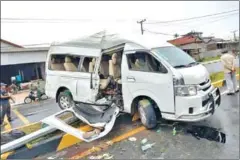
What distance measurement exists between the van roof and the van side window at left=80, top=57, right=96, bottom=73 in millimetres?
274

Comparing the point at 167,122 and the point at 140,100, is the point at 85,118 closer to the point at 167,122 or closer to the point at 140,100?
the point at 140,100

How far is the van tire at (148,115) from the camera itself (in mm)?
5977

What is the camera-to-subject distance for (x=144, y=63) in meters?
6.31

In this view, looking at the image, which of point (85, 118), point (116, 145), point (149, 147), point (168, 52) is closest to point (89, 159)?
point (116, 145)

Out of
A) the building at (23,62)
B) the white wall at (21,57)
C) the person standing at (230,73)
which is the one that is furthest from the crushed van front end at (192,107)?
the white wall at (21,57)

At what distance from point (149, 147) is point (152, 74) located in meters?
1.62

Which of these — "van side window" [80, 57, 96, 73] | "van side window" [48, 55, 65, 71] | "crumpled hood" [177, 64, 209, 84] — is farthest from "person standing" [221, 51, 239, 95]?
"van side window" [48, 55, 65, 71]

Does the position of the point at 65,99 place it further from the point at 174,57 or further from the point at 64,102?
the point at 174,57

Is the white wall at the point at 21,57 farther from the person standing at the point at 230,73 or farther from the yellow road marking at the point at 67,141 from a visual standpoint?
the person standing at the point at 230,73

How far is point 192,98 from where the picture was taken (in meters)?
5.55

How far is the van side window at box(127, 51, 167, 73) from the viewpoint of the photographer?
19.7ft

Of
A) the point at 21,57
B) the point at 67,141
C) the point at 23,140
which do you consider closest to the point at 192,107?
the point at 67,141

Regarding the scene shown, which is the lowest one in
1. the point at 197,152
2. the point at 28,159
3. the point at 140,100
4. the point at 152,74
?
the point at 28,159

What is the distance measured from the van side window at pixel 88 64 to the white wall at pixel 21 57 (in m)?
17.3
